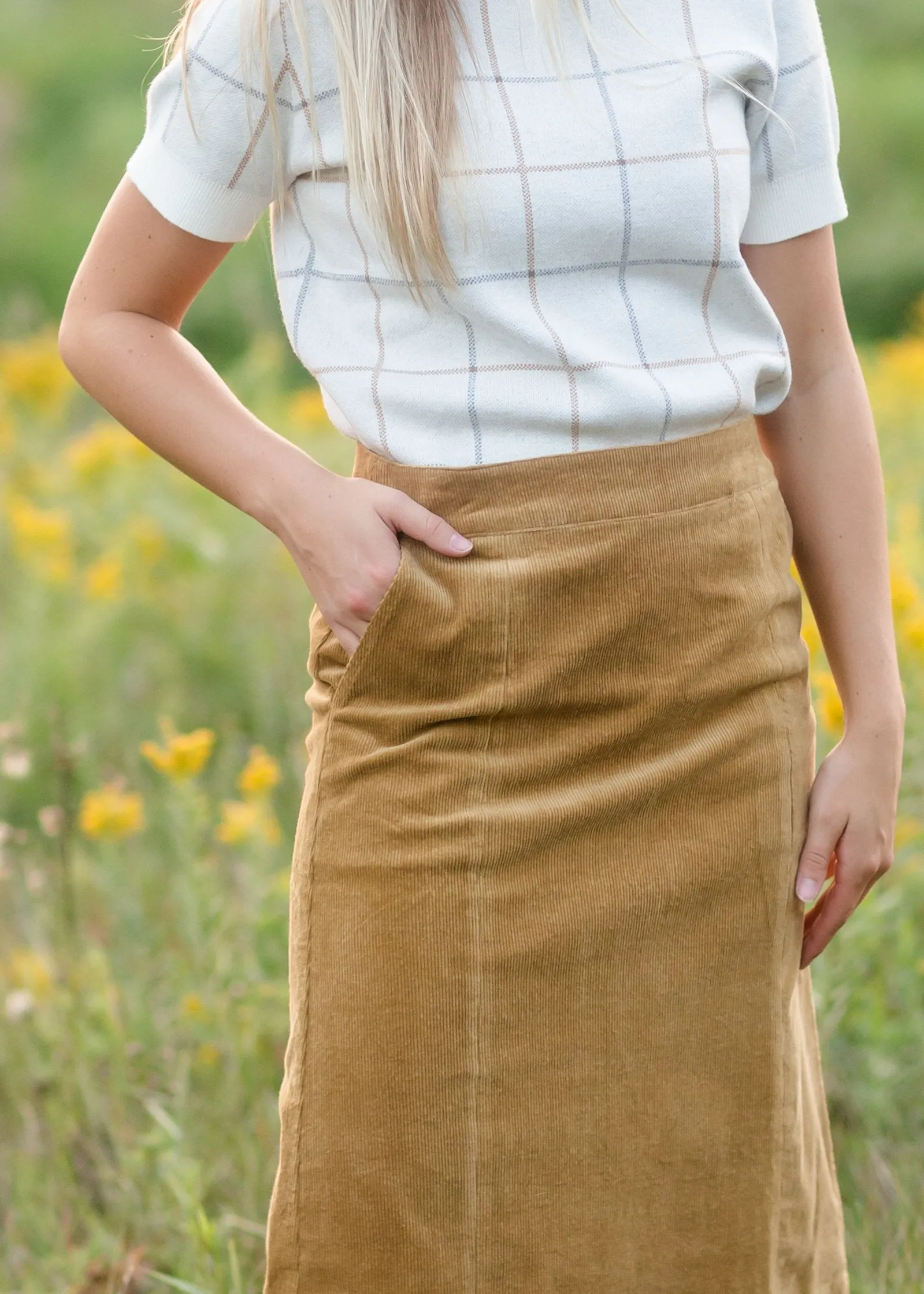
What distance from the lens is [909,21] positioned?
1194 cm

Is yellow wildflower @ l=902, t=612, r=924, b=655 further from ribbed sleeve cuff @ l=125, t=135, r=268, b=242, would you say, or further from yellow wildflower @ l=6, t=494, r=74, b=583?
yellow wildflower @ l=6, t=494, r=74, b=583

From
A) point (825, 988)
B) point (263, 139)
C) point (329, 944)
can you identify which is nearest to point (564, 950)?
point (329, 944)

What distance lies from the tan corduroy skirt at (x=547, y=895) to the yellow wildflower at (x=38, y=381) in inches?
116

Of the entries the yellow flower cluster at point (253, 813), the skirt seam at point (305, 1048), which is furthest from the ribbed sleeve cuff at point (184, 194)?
the yellow flower cluster at point (253, 813)

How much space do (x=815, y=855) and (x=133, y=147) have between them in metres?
10.5

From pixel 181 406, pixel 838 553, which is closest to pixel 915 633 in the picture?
pixel 838 553

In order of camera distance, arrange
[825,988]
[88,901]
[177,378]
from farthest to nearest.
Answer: [88,901]
[825,988]
[177,378]

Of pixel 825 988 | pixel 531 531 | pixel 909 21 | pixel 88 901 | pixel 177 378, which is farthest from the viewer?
pixel 909 21

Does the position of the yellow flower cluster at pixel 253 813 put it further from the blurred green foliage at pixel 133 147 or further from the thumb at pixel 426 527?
the blurred green foliage at pixel 133 147

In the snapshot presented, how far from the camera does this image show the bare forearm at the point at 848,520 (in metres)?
1.24

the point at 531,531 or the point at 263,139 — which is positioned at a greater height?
the point at 263,139

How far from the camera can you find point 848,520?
1.24m

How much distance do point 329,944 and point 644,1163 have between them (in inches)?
12.1

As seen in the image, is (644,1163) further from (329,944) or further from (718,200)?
(718,200)
